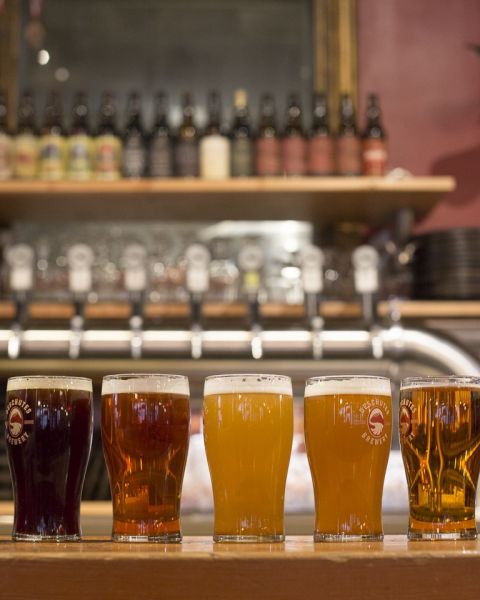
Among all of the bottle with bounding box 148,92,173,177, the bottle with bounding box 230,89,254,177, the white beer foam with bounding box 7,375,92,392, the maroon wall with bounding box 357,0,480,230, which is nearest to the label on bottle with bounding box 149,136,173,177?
the bottle with bounding box 148,92,173,177

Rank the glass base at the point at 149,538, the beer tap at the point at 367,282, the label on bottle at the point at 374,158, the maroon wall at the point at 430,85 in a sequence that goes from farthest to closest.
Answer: the maroon wall at the point at 430,85
the label on bottle at the point at 374,158
the beer tap at the point at 367,282
the glass base at the point at 149,538

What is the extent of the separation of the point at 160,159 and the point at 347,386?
2447mm

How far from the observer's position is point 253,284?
3023 mm

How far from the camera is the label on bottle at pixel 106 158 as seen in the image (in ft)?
10.6

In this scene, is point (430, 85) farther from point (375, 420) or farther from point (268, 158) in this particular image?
point (375, 420)

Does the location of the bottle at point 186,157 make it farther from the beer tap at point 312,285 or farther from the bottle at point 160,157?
the beer tap at point 312,285

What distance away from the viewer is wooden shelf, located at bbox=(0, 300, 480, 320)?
2.98 m

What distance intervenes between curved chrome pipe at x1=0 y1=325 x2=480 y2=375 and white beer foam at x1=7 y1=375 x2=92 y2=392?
6.32ft

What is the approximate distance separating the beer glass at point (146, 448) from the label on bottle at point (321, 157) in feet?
8.00
